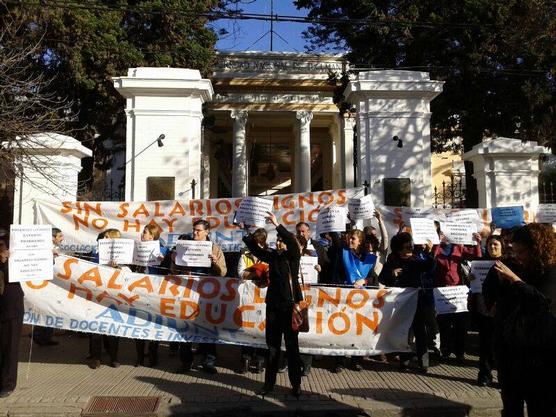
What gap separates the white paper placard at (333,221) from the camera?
24.1ft

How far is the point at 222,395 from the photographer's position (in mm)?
5516

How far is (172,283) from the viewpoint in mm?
6582

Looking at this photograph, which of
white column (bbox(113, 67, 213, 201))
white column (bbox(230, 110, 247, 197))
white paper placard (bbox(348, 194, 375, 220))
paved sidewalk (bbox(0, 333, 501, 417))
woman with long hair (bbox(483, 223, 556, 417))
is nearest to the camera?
woman with long hair (bbox(483, 223, 556, 417))

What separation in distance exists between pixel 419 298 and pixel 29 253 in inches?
184

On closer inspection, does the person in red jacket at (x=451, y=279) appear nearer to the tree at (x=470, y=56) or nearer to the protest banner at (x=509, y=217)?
the protest banner at (x=509, y=217)

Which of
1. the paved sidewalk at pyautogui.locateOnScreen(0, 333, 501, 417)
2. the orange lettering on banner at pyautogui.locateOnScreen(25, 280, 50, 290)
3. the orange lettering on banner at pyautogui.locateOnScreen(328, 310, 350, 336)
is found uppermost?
the orange lettering on banner at pyautogui.locateOnScreen(25, 280, 50, 290)

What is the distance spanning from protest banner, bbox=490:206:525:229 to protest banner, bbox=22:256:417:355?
256 centimetres

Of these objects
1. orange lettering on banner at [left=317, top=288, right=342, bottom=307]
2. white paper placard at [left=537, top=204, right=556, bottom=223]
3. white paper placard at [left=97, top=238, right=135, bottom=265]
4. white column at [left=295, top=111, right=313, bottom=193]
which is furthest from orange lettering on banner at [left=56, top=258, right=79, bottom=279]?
white column at [left=295, top=111, right=313, bottom=193]

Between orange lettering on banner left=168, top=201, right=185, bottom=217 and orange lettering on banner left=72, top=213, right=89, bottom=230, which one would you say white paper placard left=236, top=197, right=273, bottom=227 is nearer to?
orange lettering on banner left=168, top=201, right=185, bottom=217

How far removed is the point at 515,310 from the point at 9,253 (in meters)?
4.96

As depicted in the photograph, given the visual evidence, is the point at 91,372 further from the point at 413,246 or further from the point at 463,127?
the point at 463,127

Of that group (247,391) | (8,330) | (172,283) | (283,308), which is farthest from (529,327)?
(8,330)

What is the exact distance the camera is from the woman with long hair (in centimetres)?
359

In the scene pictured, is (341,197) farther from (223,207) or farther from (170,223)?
(170,223)
